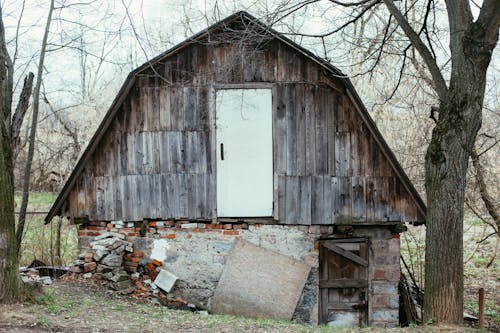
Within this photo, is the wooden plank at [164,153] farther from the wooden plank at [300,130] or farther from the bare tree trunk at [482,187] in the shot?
the bare tree trunk at [482,187]

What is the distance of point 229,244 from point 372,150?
310 centimetres

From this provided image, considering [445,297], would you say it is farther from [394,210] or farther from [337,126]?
[337,126]

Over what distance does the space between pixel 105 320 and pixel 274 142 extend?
440 centimetres

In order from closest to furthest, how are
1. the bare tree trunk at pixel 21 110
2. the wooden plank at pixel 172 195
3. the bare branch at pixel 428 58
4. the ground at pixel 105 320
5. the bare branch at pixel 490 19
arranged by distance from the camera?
the ground at pixel 105 320 < the bare branch at pixel 490 19 < the bare branch at pixel 428 58 < the bare tree trunk at pixel 21 110 < the wooden plank at pixel 172 195

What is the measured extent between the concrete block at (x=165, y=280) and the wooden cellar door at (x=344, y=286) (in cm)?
277

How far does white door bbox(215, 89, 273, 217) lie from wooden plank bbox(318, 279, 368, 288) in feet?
5.77

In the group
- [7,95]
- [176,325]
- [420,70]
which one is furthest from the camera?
[420,70]

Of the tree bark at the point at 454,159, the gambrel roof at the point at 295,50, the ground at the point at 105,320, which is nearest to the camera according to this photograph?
the ground at the point at 105,320

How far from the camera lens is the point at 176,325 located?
24.0ft

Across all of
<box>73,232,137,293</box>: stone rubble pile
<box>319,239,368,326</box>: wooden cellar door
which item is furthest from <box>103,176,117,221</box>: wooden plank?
<box>319,239,368,326</box>: wooden cellar door

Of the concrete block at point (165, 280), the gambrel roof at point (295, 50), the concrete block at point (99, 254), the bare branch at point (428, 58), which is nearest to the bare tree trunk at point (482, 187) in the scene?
the gambrel roof at point (295, 50)

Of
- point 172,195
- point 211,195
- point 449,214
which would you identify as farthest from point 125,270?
point 449,214

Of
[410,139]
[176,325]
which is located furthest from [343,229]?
[410,139]

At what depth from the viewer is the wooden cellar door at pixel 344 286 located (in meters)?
10.7
